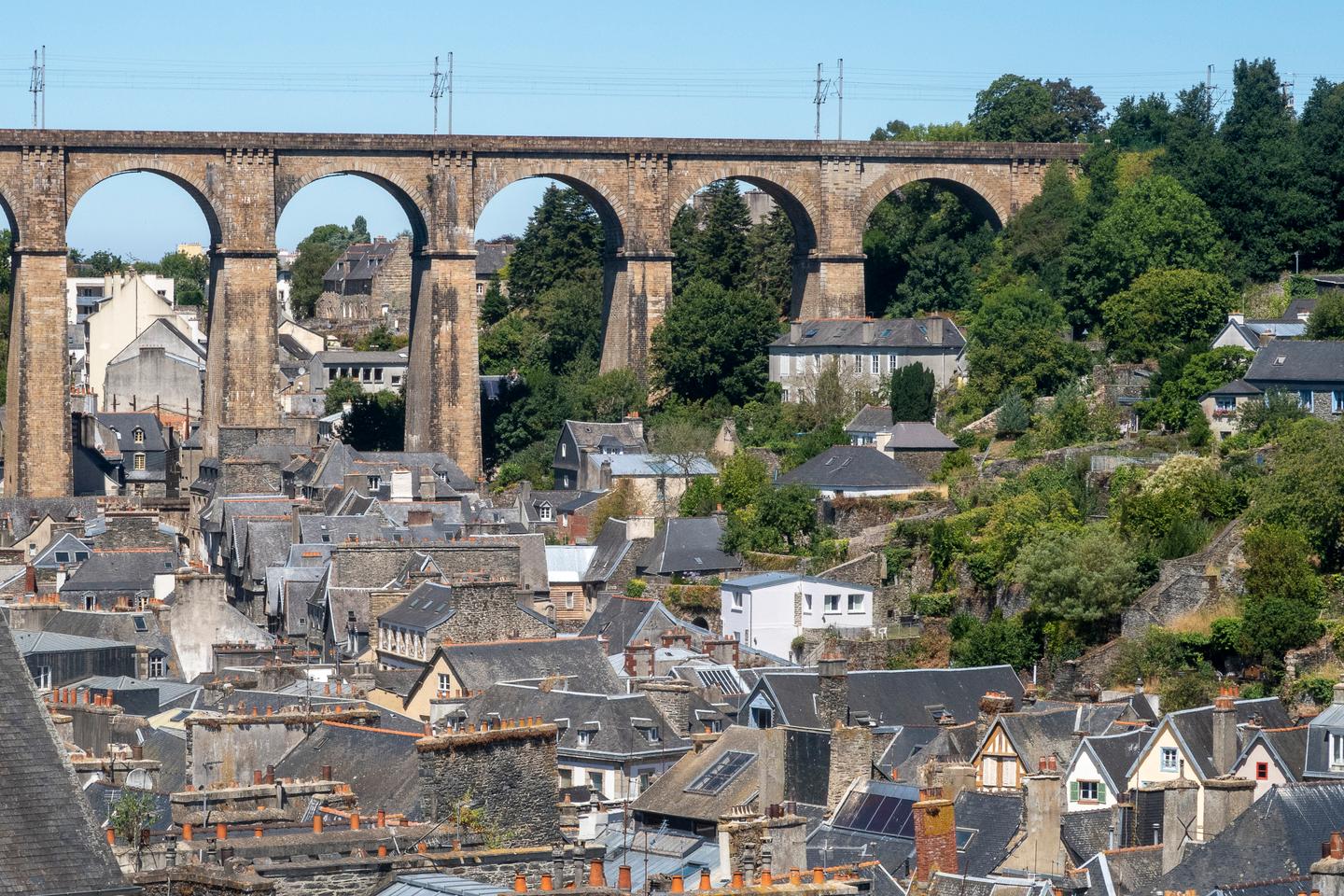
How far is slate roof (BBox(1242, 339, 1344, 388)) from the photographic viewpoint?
5700cm

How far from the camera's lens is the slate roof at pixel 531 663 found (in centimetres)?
3838

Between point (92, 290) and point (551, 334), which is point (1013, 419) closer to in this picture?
point (551, 334)

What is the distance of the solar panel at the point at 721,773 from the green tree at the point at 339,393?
58.0 m

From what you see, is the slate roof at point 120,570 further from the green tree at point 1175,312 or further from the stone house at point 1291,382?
the green tree at point 1175,312

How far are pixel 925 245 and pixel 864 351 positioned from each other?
8153mm

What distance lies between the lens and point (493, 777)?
2277cm

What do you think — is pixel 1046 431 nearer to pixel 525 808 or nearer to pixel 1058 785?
pixel 1058 785

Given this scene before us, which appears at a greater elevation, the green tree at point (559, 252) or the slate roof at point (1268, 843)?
the green tree at point (559, 252)

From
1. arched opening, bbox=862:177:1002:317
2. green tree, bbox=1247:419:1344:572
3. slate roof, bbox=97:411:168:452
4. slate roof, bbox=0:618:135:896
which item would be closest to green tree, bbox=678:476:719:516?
arched opening, bbox=862:177:1002:317

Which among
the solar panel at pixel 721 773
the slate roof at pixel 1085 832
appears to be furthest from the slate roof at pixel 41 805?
the solar panel at pixel 721 773

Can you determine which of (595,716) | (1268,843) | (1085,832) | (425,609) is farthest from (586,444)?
(1268,843)

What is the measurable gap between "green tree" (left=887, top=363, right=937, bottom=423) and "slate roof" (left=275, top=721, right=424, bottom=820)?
131ft

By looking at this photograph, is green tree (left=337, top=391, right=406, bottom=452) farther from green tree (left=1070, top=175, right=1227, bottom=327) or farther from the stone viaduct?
green tree (left=1070, top=175, right=1227, bottom=327)

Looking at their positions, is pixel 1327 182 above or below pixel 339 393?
above
